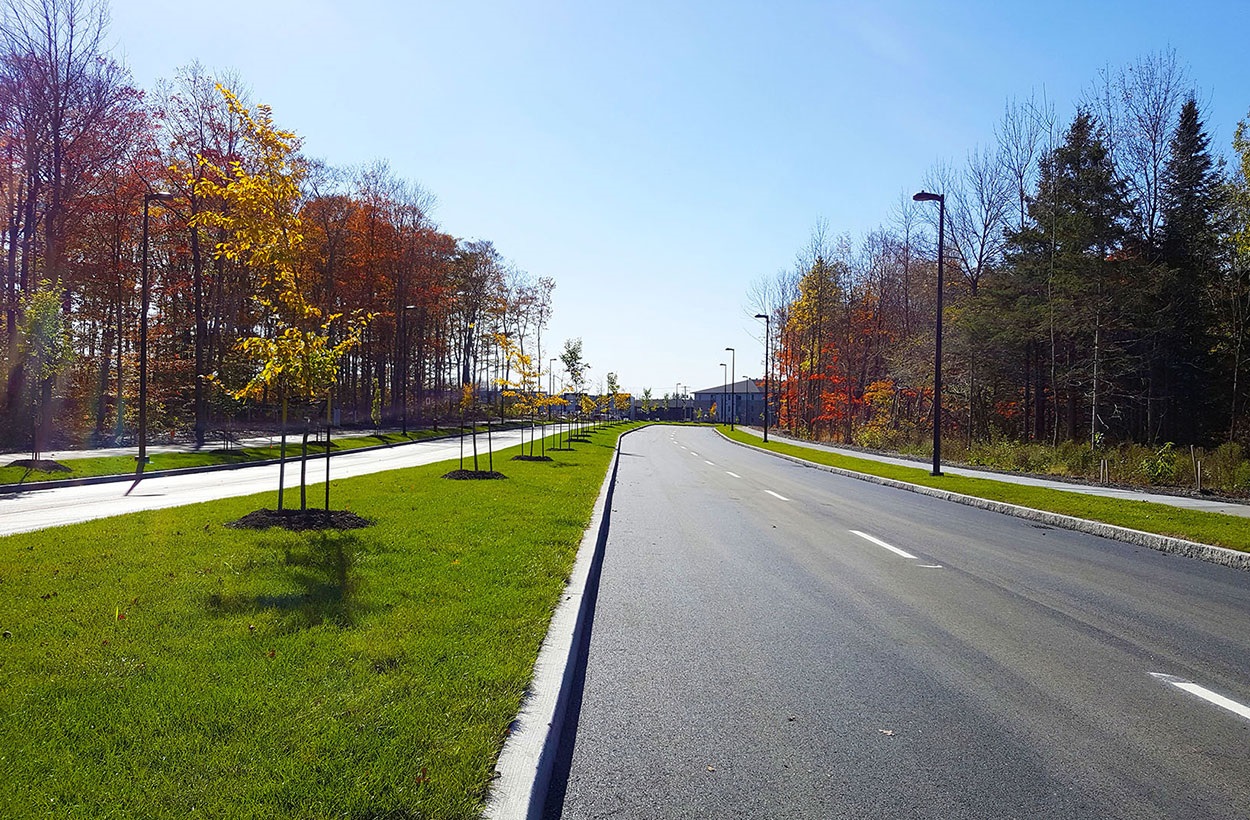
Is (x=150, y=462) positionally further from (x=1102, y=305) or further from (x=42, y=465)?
(x=1102, y=305)

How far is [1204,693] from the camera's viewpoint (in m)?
4.76

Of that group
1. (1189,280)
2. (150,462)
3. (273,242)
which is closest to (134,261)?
(150,462)

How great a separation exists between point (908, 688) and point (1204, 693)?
186cm

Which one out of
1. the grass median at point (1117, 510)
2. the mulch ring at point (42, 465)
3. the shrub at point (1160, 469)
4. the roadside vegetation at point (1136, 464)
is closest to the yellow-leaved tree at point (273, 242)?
the mulch ring at point (42, 465)

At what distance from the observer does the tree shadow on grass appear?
5.67 m

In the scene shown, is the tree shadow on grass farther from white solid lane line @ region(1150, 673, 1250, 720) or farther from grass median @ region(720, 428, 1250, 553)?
grass median @ region(720, 428, 1250, 553)

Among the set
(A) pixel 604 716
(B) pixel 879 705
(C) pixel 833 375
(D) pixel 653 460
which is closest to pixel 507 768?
(A) pixel 604 716

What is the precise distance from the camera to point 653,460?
3075 centimetres

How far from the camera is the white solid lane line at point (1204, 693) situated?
14.7 feet

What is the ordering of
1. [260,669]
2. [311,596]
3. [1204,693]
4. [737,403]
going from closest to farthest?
[260,669] → [1204,693] → [311,596] → [737,403]

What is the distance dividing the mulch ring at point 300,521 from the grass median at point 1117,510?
12.1 m

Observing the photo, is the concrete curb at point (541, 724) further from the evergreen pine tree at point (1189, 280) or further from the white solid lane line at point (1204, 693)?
the evergreen pine tree at point (1189, 280)

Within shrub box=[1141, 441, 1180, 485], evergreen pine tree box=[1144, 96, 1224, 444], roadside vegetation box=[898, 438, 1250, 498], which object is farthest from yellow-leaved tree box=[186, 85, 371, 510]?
evergreen pine tree box=[1144, 96, 1224, 444]

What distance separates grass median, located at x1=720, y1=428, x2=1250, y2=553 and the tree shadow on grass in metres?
11.4
